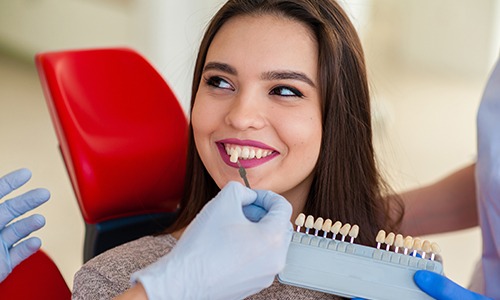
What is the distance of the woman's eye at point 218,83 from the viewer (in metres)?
1.20

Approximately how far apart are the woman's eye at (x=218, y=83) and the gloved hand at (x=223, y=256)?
31 cm

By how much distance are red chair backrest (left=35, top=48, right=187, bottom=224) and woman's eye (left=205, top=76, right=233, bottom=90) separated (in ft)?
0.91

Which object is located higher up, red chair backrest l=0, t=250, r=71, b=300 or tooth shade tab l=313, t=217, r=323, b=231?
tooth shade tab l=313, t=217, r=323, b=231

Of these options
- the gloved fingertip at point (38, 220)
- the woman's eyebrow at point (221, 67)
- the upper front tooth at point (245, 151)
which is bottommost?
the gloved fingertip at point (38, 220)

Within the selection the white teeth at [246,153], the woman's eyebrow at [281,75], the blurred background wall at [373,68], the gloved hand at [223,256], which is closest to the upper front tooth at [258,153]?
the white teeth at [246,153]

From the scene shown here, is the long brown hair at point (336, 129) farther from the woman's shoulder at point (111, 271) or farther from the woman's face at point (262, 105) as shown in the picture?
the woman's shoulder at point (111, 271)

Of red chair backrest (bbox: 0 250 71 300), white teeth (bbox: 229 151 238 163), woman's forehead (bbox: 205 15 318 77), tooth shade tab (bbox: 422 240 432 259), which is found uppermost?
woman's forehead (bbox: 205 15 318 77)

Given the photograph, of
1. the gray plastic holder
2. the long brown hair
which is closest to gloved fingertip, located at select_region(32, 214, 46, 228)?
the long brown hair

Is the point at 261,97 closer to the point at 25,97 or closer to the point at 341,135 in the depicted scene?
the point at 341,135

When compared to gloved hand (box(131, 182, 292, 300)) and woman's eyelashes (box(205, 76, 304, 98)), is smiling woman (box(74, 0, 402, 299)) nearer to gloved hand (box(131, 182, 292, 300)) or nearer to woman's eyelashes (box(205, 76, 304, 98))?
woman's eyelashes (box(205, 76, 304, 98))

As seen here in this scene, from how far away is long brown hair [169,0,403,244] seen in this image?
1.21m

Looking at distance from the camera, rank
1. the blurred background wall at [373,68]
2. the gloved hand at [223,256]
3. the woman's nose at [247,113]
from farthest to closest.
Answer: the blurred background wall at [373,68]
the woman's nose at [247,113]
the gloved hand at [223,256]

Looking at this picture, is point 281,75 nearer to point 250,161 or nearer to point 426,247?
point 250,161

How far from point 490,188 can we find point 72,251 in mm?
1680
